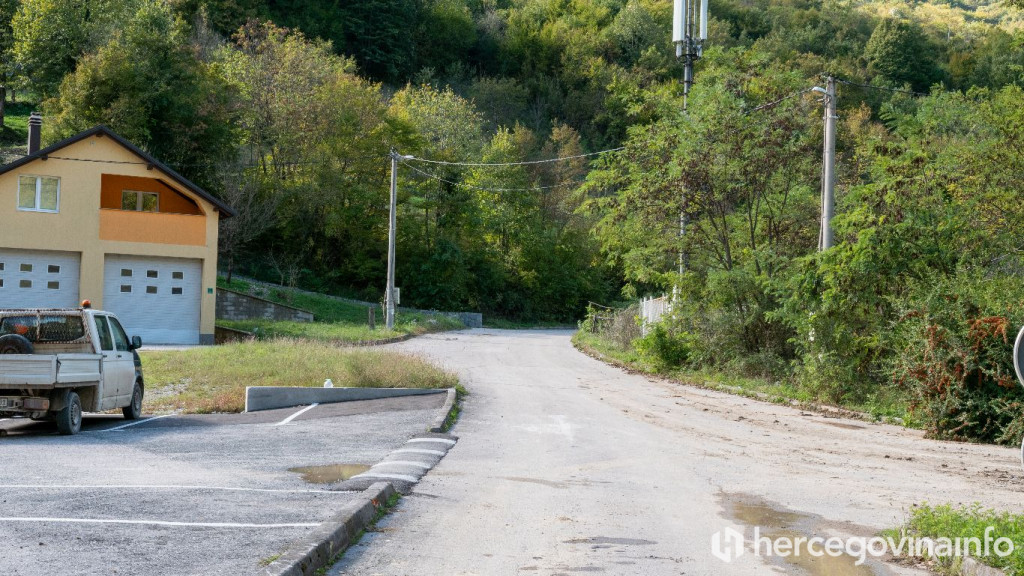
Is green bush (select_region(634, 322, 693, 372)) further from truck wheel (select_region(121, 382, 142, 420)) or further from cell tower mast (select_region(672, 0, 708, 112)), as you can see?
truck wheel (select_region(121, 382, 142, 420))

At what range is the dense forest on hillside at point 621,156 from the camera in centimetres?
1869

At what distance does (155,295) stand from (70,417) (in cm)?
2480

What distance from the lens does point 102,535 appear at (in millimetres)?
7031

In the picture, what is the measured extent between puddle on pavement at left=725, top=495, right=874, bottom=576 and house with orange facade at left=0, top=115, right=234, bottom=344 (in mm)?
32079

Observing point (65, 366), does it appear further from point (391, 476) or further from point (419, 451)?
point (391, 476)

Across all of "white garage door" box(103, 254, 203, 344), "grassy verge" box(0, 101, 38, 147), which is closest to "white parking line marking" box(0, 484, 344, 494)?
"white garage door" box(103, 254, 203, 344)

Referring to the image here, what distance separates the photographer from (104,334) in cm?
1587

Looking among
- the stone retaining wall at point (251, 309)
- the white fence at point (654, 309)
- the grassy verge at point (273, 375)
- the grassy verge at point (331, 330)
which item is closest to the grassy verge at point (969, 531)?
the grassy verge at point (273, 375)

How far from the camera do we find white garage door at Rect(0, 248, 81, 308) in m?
35.5

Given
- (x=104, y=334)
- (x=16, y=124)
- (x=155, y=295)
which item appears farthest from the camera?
(x=16, y=124)

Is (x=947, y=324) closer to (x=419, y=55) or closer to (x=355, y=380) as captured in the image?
(x=355, y=380)

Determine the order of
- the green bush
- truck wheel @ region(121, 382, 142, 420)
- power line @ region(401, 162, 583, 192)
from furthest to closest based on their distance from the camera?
power line @ region(401, 162, 583, 192) < the green bush < truck wheel @ region(121, 382, 142, 420)

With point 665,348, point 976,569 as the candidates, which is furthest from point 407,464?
point 665,348

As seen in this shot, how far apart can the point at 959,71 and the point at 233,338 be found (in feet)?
210
